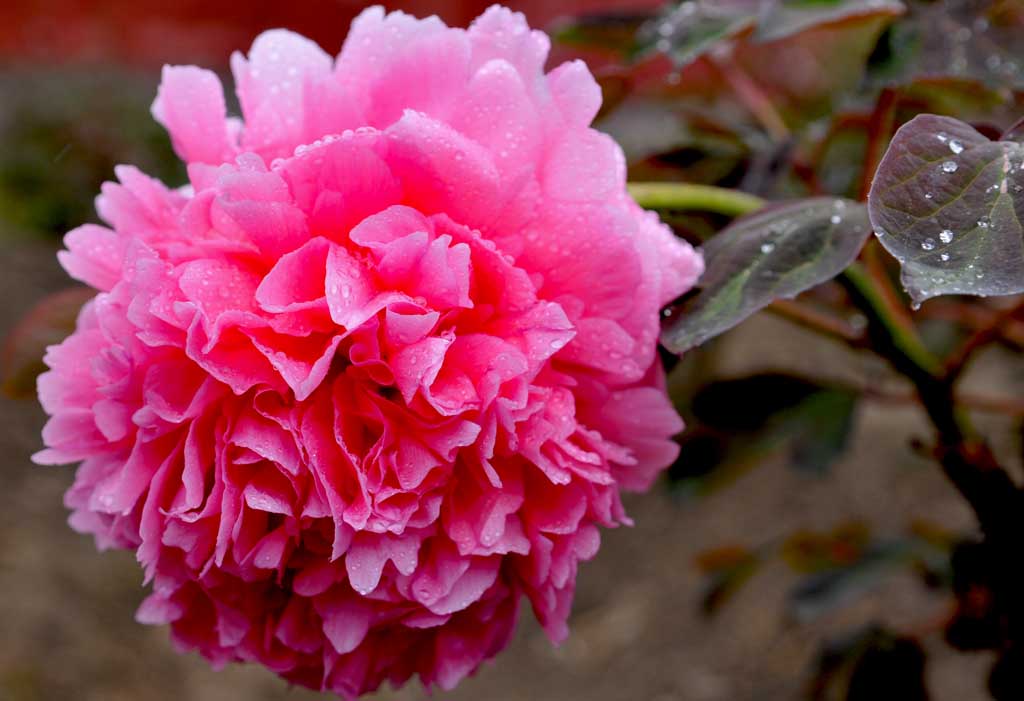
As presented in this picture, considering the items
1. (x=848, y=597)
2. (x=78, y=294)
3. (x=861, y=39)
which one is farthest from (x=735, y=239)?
(x=861, y=39)

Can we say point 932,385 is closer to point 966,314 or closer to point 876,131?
point 876,131

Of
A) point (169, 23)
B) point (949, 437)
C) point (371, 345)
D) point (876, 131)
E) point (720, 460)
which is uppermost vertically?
point (371, 345)

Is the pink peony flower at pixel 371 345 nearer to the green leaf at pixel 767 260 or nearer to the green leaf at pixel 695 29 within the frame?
the green leaf at pixel 767 260

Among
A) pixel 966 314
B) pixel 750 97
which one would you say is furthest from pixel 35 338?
pixel 966 314

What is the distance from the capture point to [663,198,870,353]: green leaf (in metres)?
0.52

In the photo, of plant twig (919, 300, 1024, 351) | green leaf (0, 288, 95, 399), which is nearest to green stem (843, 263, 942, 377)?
plant twig (919, 300, 1024, 351)

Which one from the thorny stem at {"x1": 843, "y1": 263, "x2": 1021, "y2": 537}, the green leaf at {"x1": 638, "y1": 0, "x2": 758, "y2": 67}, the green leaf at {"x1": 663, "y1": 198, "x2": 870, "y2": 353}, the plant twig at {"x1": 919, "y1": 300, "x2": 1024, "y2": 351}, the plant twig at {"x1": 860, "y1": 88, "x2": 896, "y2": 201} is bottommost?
the plant twig at {"x1": 919, "y1": 300, "x2": 1024, "y2": 351}

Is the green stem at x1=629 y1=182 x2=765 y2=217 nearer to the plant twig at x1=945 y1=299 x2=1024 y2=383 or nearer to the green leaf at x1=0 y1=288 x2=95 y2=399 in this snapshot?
the plant twig at x1=945 y1=299 x2=1024 y2=383

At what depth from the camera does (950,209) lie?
18.6 inches

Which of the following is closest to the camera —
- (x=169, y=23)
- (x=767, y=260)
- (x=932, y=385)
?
(x=767, y=260)

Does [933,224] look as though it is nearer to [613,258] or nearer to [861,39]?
[613,258]

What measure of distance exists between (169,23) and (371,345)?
3256 mm

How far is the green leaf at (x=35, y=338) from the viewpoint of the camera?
66cm

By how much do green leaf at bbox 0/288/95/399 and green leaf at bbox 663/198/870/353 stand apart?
39 centimetres
